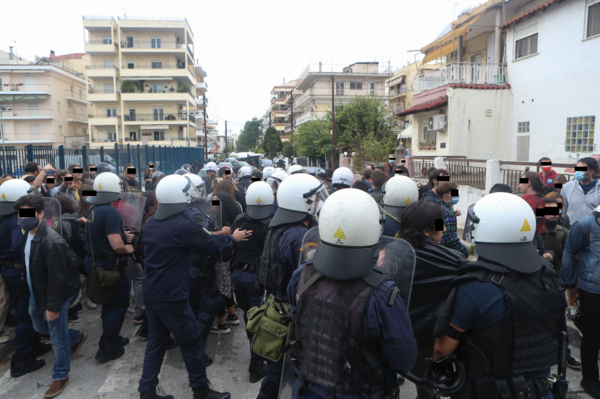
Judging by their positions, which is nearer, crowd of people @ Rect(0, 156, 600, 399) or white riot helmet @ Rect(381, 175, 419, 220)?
crowd of people @ Rect(0, 156, 600, 399)

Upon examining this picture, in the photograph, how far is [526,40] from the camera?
15203 millimetres

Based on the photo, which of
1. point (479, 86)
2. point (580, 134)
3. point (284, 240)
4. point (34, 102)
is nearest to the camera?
point (284, 240)

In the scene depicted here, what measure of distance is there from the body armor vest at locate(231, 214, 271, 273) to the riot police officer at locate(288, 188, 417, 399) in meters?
2.20

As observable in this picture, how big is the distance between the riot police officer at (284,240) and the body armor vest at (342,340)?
1.09 metres

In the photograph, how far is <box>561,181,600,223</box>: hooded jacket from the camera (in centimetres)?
560

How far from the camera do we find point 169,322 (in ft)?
11.6

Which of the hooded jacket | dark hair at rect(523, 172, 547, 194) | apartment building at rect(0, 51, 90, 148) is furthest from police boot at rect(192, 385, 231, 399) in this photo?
apartment building at rect(0, 51, 90, 148)

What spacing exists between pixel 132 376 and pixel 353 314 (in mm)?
3329

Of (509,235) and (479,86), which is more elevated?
Answer: (479,86)

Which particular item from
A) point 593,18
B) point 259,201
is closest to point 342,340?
point 259,201

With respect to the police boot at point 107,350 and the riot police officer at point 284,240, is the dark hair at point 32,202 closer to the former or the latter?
the police boot at point 107,350

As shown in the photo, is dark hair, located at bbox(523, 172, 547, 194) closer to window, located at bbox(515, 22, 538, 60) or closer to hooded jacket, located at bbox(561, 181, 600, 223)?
hooded jacket, located at bbox(561, 181, 600, 223)

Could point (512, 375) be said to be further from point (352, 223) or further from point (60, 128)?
point (60, 128)

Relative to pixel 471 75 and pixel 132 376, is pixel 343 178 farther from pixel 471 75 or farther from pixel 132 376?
pixel 471 75
